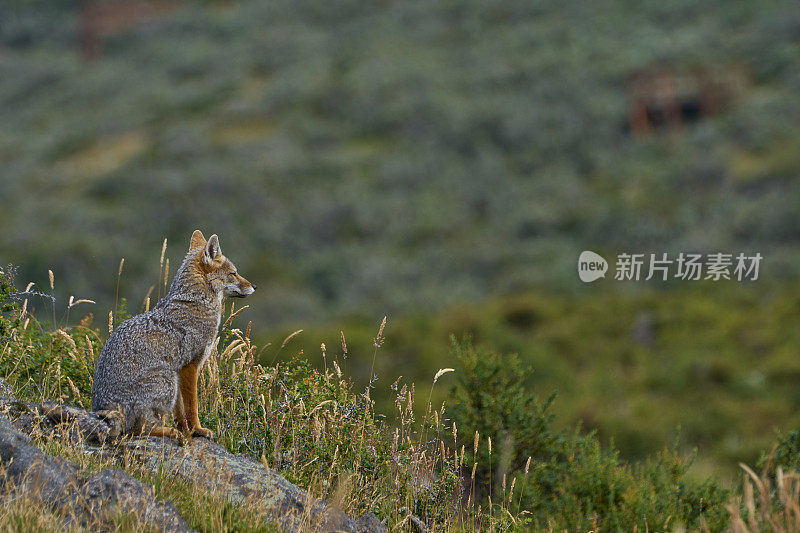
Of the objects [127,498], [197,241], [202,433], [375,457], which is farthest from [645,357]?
[127,498]

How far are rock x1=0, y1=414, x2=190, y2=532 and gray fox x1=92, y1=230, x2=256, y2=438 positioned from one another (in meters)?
0.63

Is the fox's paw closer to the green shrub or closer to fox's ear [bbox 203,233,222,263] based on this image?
fox's ear [bbox 203,233,222,263]

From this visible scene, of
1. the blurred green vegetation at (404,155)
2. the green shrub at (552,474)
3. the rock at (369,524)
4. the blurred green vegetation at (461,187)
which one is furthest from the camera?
the blurred green vegetation at (404,155)

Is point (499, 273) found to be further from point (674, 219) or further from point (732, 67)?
point (732, 67)

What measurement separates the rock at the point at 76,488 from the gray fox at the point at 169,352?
2.08 ft

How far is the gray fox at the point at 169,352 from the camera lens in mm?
5020

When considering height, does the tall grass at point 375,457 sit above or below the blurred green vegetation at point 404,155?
below

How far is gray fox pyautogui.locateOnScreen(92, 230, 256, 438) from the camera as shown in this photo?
5020 millimetres

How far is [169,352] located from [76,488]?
1.23 m

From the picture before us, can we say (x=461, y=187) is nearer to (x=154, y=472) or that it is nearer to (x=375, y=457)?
(x=375, y=457)

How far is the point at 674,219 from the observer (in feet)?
97.3

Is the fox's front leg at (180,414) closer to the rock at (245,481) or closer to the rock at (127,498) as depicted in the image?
the rock at (245,481)

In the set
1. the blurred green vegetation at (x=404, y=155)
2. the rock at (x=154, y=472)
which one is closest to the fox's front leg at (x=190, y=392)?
the rock at (x=154, y=472)

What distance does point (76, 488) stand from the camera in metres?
4.04
